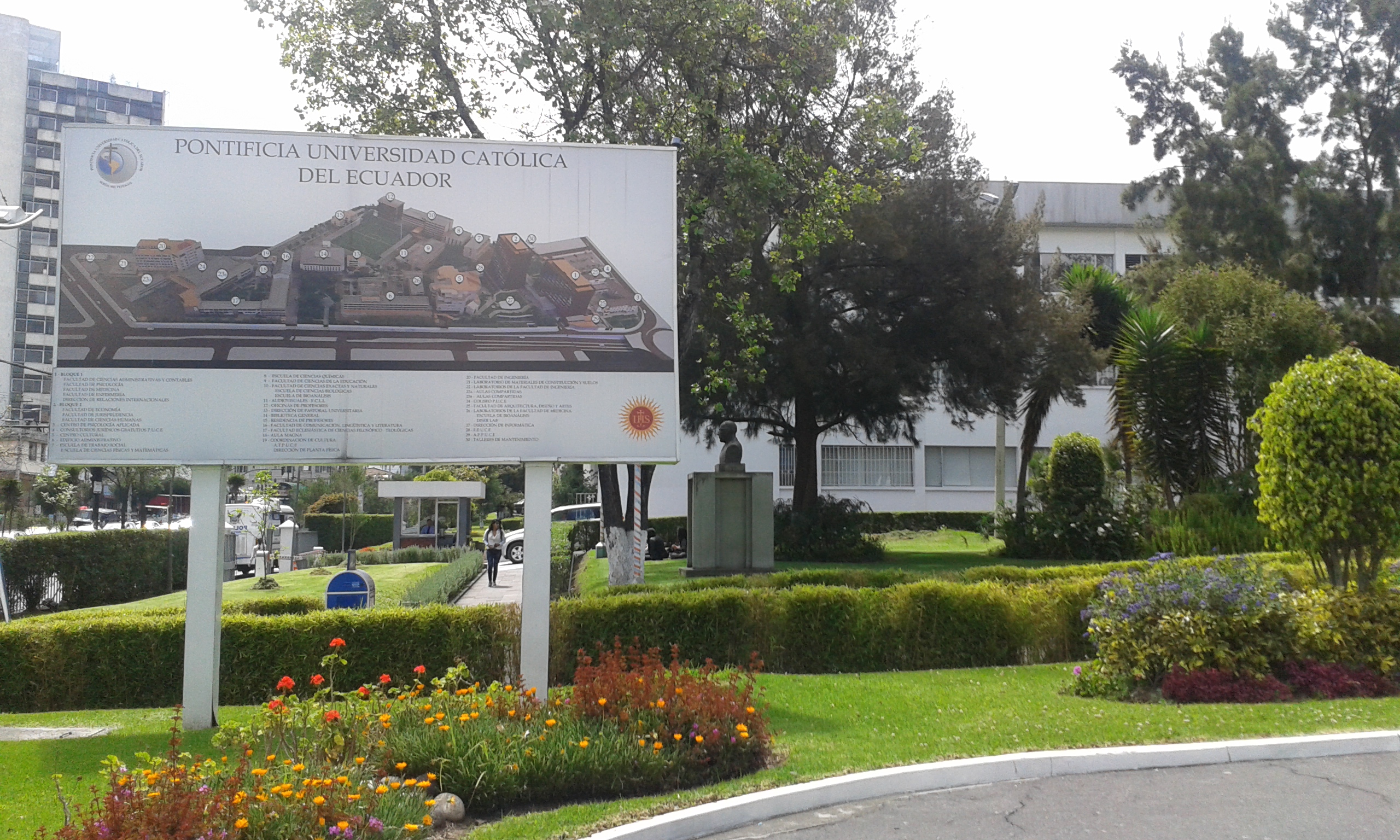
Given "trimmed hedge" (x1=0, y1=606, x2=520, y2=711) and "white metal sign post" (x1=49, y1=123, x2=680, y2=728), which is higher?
"white metal sign post" (x1=49, y1=123, x2=680, y2=728)

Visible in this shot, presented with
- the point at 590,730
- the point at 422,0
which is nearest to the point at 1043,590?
the point at 590,730

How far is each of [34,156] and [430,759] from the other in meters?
94.9

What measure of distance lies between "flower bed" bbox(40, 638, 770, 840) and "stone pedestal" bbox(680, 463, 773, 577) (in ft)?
39.2

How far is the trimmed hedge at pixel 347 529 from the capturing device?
4822 cm

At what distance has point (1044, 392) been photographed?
84.0 feet

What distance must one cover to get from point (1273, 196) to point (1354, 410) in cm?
2639

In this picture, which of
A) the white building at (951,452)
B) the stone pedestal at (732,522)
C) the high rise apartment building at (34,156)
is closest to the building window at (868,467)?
the white building at (951,452)

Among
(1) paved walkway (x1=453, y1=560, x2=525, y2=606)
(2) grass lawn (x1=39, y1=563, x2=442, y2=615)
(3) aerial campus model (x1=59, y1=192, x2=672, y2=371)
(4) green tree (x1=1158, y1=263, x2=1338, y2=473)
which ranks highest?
(4) green tree (x1=1158, y1=263, x2=1338, y2=473)

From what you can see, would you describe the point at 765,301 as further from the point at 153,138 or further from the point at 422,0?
the point at 153,138

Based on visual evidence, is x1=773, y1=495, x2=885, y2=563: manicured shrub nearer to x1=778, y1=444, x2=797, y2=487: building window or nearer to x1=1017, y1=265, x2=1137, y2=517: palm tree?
x1=1017, y1=265, x2=1137, y2=517: palm tree

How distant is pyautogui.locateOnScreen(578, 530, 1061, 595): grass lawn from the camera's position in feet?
64.7

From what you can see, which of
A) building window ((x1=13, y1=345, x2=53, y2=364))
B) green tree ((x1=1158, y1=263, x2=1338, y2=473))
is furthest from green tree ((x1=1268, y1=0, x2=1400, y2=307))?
building window ((x1=13, y1=345, x2=53, y2=364))

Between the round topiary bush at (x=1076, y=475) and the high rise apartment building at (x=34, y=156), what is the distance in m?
58.1

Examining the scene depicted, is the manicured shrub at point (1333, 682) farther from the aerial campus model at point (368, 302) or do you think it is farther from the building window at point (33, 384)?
the building window at point (33, 384)
